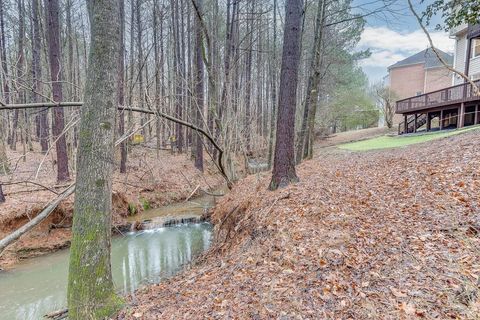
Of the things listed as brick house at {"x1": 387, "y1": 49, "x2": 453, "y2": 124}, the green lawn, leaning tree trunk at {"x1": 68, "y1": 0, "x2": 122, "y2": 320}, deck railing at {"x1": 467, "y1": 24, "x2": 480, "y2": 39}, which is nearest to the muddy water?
leaning tree trunk at {"x1": 68, "y1": 0, "x2": 122, "y2": 320}

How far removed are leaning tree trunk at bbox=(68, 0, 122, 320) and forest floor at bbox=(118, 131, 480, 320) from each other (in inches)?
20.9

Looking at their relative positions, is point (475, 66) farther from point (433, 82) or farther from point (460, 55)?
point (433, 82)

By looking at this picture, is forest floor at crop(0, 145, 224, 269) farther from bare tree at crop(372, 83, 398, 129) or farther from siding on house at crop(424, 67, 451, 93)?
siding on house at crop(424, 67, 451, 93)

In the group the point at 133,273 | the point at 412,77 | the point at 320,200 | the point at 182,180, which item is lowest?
the point at 133,273

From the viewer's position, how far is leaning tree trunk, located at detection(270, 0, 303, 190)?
6277 mm

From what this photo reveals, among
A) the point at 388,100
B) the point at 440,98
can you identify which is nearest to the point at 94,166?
the point at 440,98

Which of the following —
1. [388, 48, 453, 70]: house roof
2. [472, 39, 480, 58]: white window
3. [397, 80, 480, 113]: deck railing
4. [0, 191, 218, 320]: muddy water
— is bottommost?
[0, 191, 218, 320]: muddy water

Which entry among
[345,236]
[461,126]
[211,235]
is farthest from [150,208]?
[461,126]

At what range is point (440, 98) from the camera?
15117 millimetres

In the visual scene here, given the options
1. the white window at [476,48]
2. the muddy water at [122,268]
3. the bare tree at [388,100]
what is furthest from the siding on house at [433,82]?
the muddy water at [122,268]

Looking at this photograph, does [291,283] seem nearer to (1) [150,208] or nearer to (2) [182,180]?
(1) [150,208]

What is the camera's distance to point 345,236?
399 centimetres

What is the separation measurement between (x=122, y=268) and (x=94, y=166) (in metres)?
4.47

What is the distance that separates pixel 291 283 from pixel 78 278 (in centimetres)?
247
